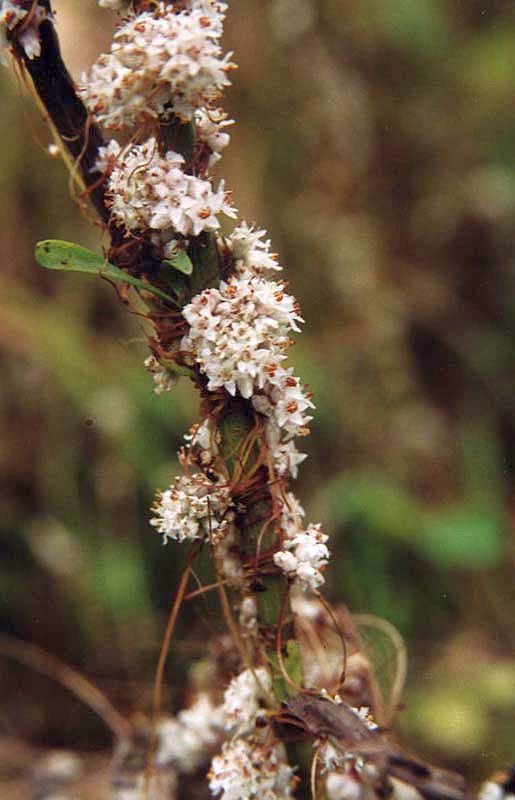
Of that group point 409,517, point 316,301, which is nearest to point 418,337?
point 316,301

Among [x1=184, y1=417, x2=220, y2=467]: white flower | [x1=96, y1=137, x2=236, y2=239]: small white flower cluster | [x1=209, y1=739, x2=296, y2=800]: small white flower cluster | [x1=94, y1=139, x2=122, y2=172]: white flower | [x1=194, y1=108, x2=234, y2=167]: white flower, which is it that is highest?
[x1=94, y1=139, x2=122, y2=172]: white flower

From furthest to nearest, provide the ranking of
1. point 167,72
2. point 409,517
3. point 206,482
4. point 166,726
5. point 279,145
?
1. point 279,145
2. point 409,517
3. point 166,726
4. point 206,482
5. point 167,72

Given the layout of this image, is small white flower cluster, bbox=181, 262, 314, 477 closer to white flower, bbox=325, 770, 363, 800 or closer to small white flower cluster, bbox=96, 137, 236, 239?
small white flower cluster, bbox=96, 137, 236, 239

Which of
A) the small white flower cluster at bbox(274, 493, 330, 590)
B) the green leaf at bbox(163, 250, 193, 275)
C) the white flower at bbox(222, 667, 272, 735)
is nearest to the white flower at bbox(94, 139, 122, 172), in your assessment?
the green leaf at bbox(163, 250, 193, 275)

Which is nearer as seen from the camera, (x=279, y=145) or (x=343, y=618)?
(x=343, y=618)

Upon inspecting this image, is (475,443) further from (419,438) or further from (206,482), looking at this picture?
(206,482)

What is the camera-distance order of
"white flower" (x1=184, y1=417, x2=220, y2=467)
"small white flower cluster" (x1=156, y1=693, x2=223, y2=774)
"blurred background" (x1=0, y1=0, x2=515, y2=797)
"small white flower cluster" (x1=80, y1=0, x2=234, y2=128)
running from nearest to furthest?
"small white flower cluster" (x1=80, y1=0, x2=234, y2=128) < "white flower" (x1=184, y1=417, x2=220, y2=467) < "small white flower cluster" (x1=156, y1=693, x2=223, y2=774) < "blurred background" (x1=0, y1=0, x2=515, y2=797)
